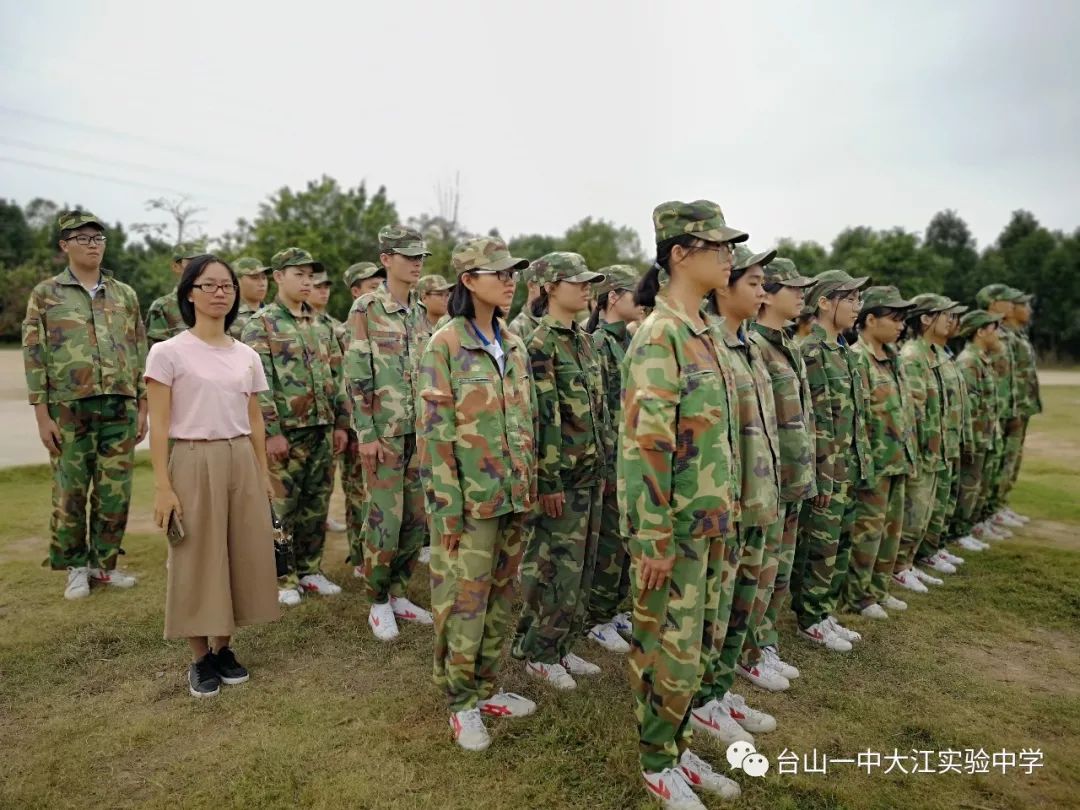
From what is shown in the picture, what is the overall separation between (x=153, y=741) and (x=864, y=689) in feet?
11.6

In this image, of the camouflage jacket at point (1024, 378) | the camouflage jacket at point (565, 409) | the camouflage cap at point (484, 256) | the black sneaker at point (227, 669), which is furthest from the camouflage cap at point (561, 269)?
the camouflage jacket at point (1024, 378)

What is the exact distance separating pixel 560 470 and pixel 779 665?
5.49 feet

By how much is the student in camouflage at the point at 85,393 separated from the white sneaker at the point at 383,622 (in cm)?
199

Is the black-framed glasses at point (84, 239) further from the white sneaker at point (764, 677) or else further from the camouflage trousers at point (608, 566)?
the white sneaker at point (764, 677)

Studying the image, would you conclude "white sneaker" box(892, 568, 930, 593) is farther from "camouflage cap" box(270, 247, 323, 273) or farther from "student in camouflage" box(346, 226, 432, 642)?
"camouflage cap" box(270, 247, 323, 273)

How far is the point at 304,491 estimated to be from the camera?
512 cm

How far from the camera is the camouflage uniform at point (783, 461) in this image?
364 centimetres

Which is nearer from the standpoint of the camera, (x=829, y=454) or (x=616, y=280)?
(x=829, y=454)

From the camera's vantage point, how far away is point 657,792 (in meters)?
2.75

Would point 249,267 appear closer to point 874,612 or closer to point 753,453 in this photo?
point 753,453

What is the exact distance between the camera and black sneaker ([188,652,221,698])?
3.59 metres

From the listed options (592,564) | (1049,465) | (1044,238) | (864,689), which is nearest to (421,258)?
(592,564)

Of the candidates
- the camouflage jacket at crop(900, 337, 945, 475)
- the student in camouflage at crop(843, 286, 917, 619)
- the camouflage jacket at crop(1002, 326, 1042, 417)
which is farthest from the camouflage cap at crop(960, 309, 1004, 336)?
the student in camouflage at crop(843, 286, 917, 619)

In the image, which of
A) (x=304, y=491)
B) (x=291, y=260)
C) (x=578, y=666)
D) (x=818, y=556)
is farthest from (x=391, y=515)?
(x=818, y=556)
